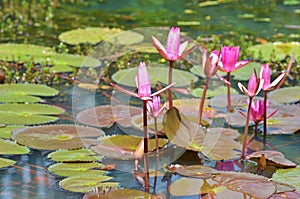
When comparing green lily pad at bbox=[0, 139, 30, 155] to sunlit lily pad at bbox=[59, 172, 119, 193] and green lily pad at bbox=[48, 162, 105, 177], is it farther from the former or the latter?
sunlit lily pad at bbox=[59, 172, 119, 193]

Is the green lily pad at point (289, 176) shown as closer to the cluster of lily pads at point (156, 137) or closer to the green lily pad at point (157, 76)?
the cluster of lily pads at point (156, 137)

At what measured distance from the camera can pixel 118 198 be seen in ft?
5.92

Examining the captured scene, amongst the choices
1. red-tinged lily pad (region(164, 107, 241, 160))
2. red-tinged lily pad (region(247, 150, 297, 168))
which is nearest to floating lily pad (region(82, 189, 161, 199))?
red-tinged lily pad (region(164, 107, 241, 160))

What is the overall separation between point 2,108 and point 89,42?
47.5 inches

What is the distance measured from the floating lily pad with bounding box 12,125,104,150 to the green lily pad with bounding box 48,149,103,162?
34mm

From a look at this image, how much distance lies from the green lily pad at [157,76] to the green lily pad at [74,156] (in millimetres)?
504

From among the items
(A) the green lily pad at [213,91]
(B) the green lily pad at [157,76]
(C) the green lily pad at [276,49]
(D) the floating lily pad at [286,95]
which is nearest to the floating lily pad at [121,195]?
(B) the green lily pad at [157,76]

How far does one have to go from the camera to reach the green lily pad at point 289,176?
6.26 ft

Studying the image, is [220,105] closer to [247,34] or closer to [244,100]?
[244,100]

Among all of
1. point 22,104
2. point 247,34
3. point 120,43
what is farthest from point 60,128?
point 247,34

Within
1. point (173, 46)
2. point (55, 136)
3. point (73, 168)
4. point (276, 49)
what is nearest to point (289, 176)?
point (173, 46)

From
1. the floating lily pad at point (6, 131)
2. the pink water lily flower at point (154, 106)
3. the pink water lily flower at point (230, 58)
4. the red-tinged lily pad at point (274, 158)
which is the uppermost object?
the pink water lily flower at point (230, 58)

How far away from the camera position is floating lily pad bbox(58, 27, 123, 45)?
365cm

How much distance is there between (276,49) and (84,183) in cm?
187
